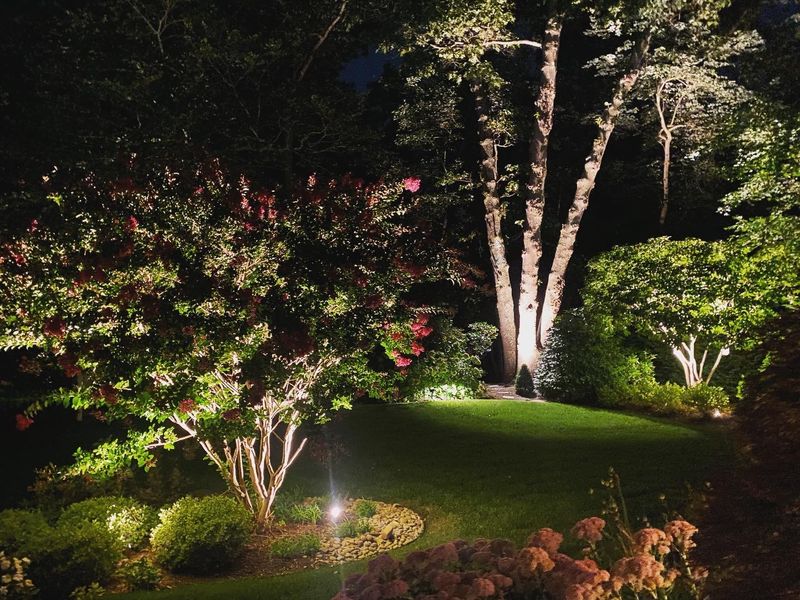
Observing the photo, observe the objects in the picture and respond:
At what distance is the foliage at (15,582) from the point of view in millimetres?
5145

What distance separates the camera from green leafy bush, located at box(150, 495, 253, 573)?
6.30 meters

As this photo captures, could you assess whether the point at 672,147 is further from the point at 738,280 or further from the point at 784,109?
the point at 784,109

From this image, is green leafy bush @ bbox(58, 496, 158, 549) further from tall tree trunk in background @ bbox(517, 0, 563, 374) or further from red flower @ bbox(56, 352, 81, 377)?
tall tree trunk in background @ bbox(517, 0, 563, 374)

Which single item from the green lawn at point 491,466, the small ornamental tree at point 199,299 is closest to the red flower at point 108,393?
the small ornamental tree at point 199,299

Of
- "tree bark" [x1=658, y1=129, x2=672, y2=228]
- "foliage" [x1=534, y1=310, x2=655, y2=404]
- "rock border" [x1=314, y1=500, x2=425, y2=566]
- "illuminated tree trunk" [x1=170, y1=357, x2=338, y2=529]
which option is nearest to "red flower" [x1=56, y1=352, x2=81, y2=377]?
"illuminated tree trunk" [x1=170, y1=357, x2=338, y2=529]

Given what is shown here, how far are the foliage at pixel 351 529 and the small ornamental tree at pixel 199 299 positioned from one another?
1.18 meters

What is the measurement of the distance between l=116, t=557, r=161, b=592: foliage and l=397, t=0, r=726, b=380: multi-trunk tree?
11.8 meters

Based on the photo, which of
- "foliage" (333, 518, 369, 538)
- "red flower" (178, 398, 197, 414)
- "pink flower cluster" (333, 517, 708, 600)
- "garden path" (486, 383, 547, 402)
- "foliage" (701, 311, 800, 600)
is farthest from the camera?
"garden path" (486, 383, 547, 402)

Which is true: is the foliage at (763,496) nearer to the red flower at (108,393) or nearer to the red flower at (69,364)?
the red flower at (108,393)

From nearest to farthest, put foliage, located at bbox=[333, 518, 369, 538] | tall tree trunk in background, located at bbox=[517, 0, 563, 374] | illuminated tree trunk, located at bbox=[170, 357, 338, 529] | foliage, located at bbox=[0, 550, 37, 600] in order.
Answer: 1. foliage, located at bbox=[0, 550, 37, 600]
2. illuminated tree trunk, located at bbox=[170, 357, 338, 529]
3. foliage, located at bbox=[333, 518, 369, 538]
4. tall tree trunk in background, located at bbox=[517, 0, 563, 374]

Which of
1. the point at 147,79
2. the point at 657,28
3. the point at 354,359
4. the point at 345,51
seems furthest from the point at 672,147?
the point at 354,359

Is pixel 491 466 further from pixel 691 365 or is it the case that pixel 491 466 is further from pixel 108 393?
pixel 691 365

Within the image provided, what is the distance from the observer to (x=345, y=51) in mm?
14625

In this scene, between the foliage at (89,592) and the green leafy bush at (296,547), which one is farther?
the green leafy bush at (296,547)
